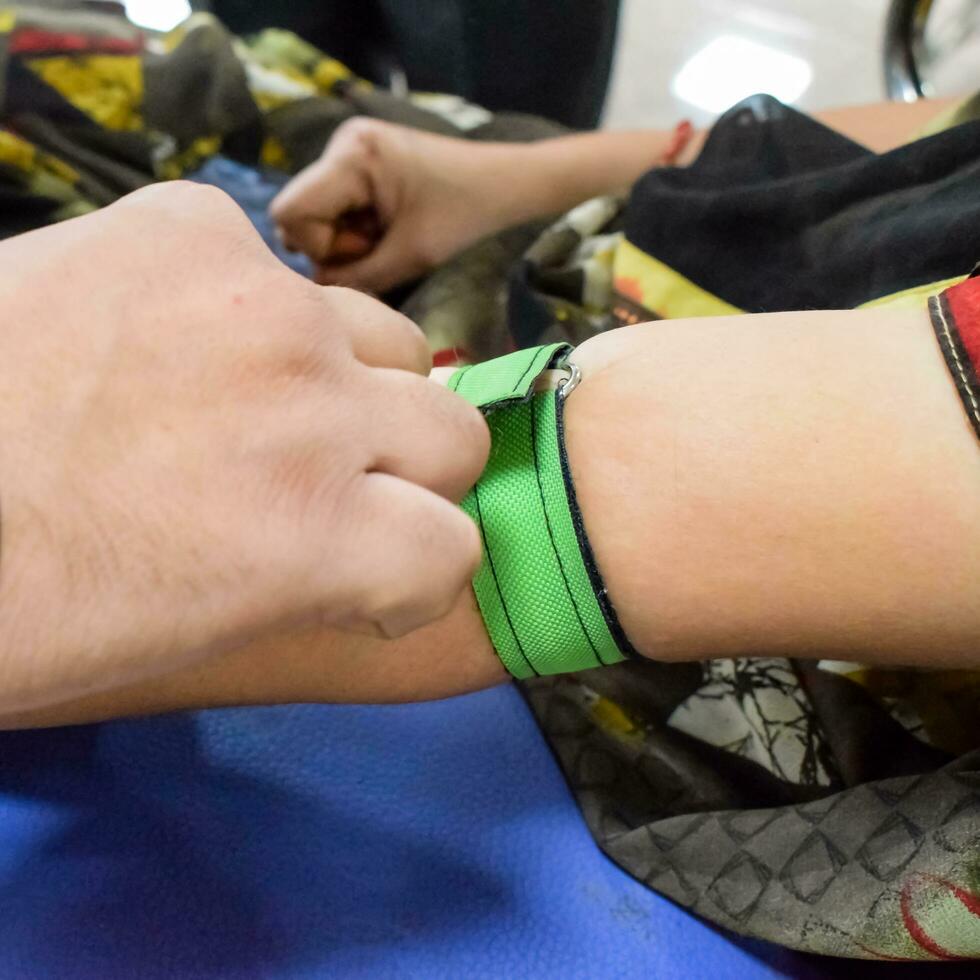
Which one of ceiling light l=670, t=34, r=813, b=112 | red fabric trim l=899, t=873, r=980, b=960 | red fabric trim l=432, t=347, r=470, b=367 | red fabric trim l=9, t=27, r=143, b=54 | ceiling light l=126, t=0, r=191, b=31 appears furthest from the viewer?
ceiling light l=670, t=34, r=813, b=112

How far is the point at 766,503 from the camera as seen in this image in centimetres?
40

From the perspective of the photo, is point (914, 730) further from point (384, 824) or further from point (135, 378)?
→ point (135, 378)

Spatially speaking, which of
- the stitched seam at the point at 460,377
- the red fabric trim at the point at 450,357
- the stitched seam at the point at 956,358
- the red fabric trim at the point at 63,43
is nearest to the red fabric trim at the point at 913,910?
the stitched seam at the point at 956,358

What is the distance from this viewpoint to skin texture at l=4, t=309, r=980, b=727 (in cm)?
39

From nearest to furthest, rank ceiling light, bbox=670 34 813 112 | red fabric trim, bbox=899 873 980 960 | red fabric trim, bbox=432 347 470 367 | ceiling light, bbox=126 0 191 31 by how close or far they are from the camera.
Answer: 1. red fabric trim, bbox=899 873 980 960
2. red fabric trim, bbox=432 347 470 367
3. ceiling light, bbox=126 0 191 31
4. ceiling light, bbox=670 34 813 112

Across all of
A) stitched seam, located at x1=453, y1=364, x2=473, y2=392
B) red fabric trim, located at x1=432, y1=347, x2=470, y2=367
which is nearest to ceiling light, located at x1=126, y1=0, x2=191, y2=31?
red fabric trim, located at x1=432, y1=347, x2=470, y2=367

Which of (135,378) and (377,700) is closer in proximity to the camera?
(135,378)

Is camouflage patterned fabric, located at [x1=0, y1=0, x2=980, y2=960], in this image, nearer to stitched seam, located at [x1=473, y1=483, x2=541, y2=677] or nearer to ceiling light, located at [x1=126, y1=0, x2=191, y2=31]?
stitched seam, located at [x1=473, y1=483, x2=541, y2=677]

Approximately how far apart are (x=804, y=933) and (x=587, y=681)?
194 mm

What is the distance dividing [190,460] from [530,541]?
18 cm

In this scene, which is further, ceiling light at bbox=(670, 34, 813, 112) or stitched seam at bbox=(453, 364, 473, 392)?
ceiling light at bbox=(670, 34, 813, 112)

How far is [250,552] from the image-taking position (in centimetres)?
32

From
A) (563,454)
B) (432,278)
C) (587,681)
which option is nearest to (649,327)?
(563,454)

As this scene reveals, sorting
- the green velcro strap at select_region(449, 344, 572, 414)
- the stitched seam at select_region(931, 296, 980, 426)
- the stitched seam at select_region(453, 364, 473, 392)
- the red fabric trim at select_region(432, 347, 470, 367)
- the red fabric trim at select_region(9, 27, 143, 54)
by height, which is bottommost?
the red fabric trim at select_region(432, 347, 470, 367)
